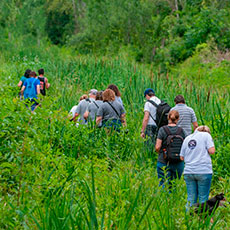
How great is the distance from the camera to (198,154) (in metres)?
6.21

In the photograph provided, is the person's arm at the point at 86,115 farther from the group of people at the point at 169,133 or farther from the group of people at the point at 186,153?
the group of people at the point at 186,153

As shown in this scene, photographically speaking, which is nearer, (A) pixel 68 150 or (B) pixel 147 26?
(A) pixel 68 150

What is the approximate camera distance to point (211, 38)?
70.8 ft

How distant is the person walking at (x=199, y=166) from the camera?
6141 mm

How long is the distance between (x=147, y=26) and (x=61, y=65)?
12330mm

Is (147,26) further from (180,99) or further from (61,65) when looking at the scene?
(180,99)

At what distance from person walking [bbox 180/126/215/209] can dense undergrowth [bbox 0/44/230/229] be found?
0.19 meters

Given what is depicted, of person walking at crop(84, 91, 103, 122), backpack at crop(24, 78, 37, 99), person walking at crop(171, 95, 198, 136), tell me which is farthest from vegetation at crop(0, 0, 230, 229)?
person walking at crop(171, 95, 198, 136)

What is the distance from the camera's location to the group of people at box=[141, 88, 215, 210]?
615 centimetres

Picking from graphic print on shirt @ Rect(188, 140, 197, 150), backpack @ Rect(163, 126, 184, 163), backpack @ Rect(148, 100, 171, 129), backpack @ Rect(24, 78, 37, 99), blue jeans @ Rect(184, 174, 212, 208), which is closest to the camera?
blue jeans @ Rect(184, 174, 212, 208)

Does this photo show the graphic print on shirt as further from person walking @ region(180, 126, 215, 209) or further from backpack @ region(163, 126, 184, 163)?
backpack @ region(163, 126, 184, 163)

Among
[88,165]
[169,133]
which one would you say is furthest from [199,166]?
[88,165]

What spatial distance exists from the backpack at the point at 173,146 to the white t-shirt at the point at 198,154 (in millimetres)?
427

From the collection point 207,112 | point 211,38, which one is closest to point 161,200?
point 207,112
